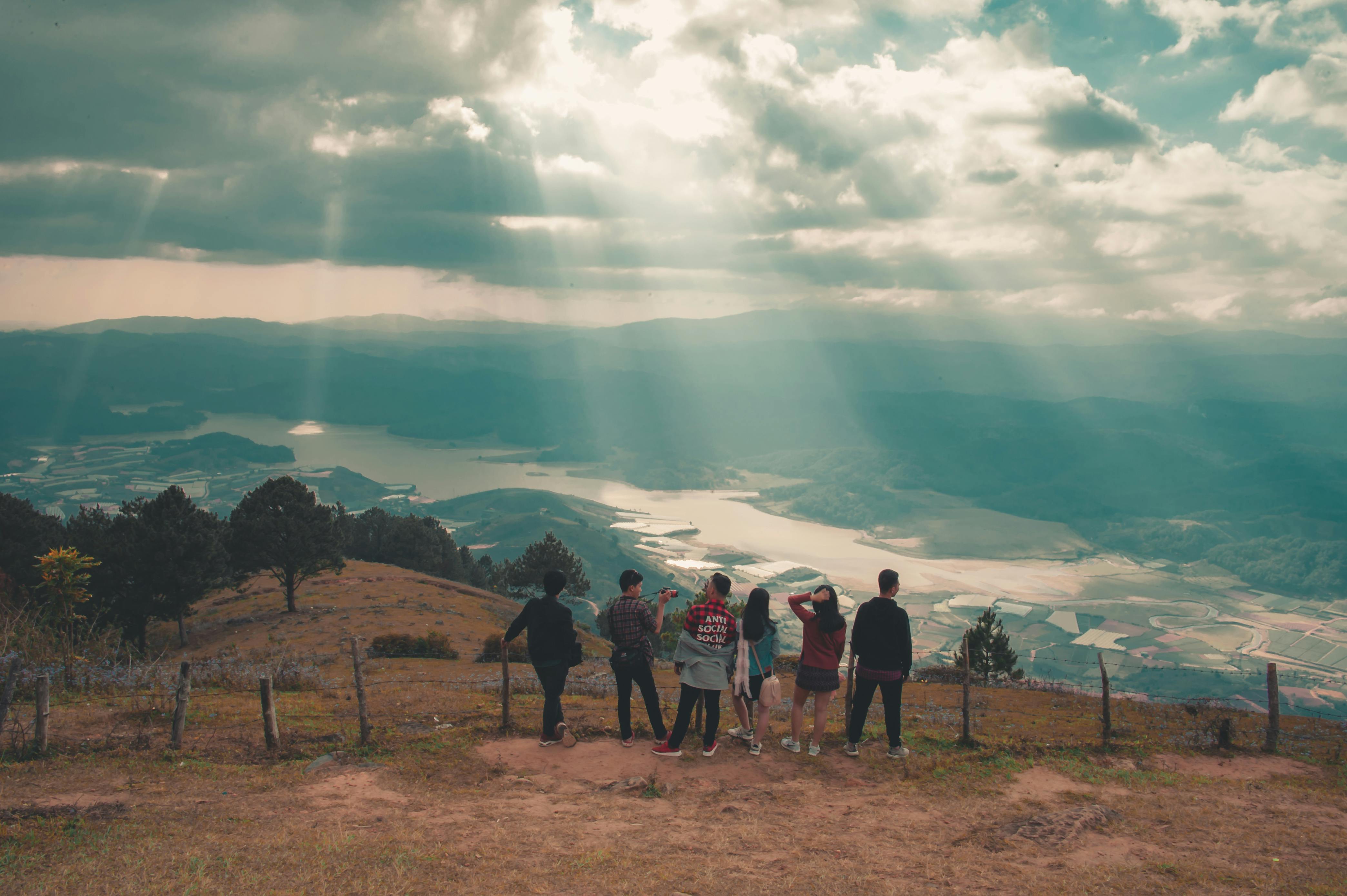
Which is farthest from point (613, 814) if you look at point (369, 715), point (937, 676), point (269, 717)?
point (937, 676)

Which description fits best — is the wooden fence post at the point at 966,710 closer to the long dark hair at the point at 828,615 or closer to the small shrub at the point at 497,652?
the long dark hair at the point at 828,615

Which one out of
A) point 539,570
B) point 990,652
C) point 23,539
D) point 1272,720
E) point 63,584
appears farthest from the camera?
point 539,570

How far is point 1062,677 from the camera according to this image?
127m

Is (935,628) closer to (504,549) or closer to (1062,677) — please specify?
(1062,677)

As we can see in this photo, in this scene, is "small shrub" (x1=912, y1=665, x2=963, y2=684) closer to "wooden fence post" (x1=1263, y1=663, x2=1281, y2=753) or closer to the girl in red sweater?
"wooden fence post" (x1=1263, y1=663, x2=1281, y2=753)

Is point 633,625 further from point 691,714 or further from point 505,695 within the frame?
point 505,695

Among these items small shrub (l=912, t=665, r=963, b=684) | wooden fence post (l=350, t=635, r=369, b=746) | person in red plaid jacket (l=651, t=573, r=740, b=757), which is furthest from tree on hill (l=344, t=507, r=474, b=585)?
person in red plaid jacket (l=651, t=573, r=740, b=757)

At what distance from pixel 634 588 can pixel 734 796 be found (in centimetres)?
299

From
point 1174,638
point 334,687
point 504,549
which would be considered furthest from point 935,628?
point 334,687

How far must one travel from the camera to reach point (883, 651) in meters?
9.95

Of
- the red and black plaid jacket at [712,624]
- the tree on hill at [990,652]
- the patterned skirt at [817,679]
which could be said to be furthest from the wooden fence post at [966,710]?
the tree on hill at [990,652]

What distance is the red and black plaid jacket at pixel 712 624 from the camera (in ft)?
31.6

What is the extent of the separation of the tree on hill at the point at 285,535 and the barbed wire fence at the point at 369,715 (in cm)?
2054

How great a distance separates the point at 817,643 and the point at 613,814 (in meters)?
3.43
